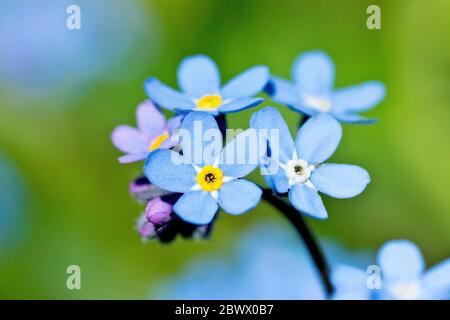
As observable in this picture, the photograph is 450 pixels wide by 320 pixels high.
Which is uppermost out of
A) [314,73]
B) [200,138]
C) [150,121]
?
[314,73]

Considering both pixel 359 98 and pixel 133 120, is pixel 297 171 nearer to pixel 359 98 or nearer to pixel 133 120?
pixel 359 98

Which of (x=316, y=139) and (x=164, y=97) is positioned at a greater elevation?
(x=164, y=97)

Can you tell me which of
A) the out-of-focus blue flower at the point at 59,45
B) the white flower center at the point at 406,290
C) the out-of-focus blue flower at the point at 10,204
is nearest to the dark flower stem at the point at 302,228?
the white flower center at the point at 406,290

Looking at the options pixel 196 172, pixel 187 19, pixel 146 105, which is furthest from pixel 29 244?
pixel 196 172

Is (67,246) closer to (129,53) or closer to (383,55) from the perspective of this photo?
(129,53)

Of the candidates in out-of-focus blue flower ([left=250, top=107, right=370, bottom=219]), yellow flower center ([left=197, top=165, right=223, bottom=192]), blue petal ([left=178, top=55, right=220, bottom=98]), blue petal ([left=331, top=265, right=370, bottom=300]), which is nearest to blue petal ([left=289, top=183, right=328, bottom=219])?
out-of-focus blue flower ([left=250, top=107, right=370, bottom=219])

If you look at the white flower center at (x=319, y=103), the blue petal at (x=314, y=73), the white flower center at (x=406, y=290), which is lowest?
the white flower center at (x=406, y=290)

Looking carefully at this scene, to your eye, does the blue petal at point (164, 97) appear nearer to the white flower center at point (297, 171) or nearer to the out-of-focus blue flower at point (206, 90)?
the out-of-focus blue flower at point (206, 90)

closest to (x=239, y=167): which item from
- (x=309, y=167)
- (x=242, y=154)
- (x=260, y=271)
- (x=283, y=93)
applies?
(x=242, y=154)
